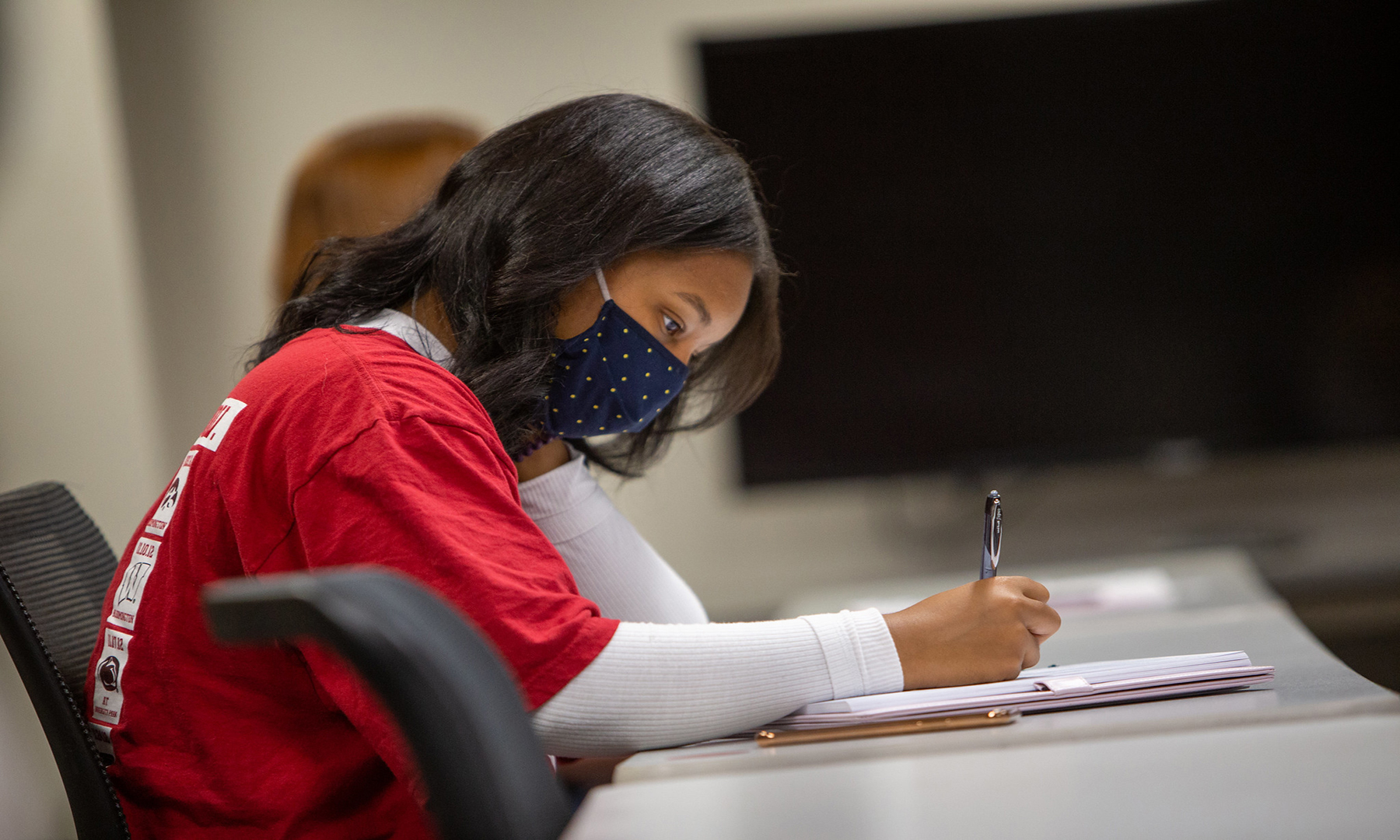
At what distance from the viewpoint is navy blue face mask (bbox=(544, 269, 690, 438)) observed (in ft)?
3.35

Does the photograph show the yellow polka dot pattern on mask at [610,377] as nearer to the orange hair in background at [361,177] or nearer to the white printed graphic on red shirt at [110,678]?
the white printed graphic on red shirt at [110,678]

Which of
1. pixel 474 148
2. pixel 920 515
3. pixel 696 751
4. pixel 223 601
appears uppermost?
pixel 474 148

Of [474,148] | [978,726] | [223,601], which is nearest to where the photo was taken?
[223,601]

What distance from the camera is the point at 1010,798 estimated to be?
56cm

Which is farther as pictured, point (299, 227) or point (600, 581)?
point (299, 227)

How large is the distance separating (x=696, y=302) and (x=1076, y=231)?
171 centimetres

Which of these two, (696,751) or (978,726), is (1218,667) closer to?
(978,726)

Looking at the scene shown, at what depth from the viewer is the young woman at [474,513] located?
2.35ft

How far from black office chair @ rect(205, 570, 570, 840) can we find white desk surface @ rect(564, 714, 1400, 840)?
0.05 meters

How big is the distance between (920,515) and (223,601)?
7.62 feet

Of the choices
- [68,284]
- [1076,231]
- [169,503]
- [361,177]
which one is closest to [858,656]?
[169,503]

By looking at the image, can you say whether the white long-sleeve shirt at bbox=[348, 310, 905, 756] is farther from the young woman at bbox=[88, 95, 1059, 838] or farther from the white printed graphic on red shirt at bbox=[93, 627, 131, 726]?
the white printed graphic on red shirt at bbox=[93, 627, 131, 726]

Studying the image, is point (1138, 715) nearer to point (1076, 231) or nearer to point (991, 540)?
point (991, 540)

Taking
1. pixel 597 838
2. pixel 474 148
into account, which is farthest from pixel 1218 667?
pixel 474 148
